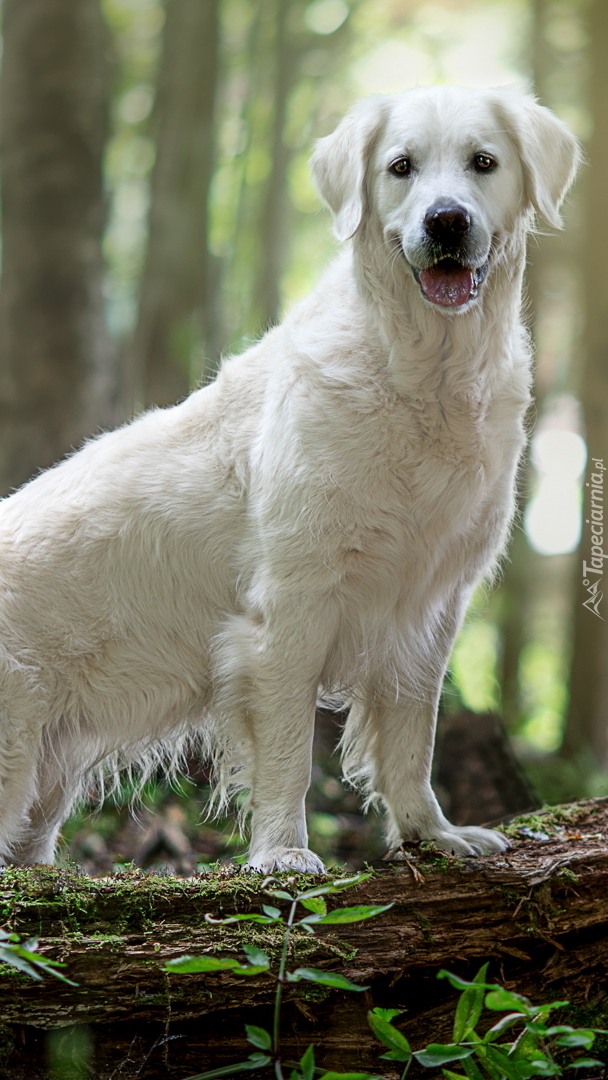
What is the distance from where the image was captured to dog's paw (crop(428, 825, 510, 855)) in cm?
335

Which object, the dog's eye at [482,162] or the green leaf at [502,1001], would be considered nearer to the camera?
the green leaf at [502,1001]

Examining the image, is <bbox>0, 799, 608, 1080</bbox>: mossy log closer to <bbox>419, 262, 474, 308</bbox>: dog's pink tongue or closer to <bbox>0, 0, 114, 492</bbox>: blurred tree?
<bbox>419, 262, 474, 308</bbox>: dog's pink tongue

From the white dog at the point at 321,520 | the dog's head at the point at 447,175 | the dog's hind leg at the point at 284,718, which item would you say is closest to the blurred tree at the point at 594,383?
the white dog at the point at 321,520

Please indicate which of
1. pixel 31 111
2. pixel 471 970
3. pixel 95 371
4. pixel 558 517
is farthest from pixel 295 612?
pixel 558 517

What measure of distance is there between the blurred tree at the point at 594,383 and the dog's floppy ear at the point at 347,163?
16.9 feet

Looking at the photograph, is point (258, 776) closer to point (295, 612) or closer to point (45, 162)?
point (295, 612)

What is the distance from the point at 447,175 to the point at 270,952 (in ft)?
7.96

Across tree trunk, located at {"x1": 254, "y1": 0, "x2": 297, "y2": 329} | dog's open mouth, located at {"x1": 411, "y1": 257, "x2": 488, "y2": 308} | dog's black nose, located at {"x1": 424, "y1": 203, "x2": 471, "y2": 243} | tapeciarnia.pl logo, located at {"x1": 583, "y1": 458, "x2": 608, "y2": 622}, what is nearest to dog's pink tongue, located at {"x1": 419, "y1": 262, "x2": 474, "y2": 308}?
dog's open mouth, located at {"x1": 411, "y1": 257, "x2": 488, "y2": 308}

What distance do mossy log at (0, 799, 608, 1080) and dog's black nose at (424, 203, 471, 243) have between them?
6.61 ft

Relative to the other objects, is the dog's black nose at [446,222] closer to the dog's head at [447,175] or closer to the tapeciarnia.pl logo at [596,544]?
the dog's head at [447,175]

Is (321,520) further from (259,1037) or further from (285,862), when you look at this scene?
(259,1037)

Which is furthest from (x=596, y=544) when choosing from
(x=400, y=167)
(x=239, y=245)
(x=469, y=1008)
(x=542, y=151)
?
(x=239, y=245)

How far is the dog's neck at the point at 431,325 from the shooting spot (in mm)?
3162

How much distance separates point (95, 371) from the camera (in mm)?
6516
